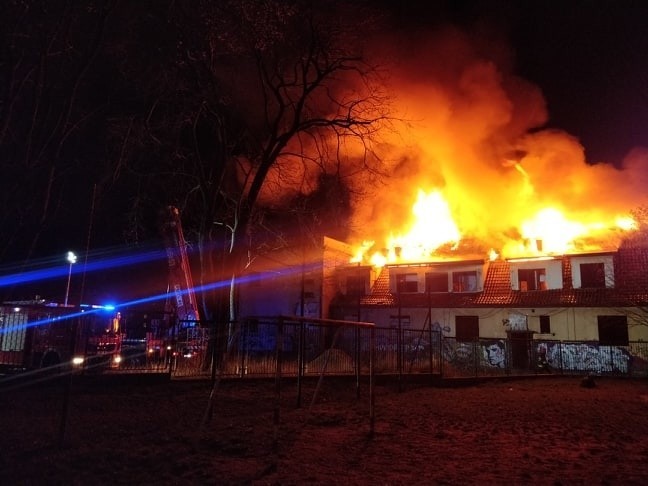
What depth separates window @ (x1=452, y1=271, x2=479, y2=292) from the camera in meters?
35.4

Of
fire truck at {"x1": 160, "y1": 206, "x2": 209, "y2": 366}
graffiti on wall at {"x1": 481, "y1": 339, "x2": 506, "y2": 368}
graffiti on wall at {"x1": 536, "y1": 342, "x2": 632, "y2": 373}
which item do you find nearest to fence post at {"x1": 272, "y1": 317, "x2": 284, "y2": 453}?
fire truck at {"x1": 160, "y1": 206, "x2": 209, "y2": 366}

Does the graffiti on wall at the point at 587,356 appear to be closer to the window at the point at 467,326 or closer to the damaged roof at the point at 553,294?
the damaged roof at the point at 553,294

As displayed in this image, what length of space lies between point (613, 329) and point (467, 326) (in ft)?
28.0

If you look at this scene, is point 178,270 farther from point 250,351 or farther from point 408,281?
point 408,281

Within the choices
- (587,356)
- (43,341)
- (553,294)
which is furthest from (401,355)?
(553,294)

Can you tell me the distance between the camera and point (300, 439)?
8219 millimetres

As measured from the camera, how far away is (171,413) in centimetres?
979

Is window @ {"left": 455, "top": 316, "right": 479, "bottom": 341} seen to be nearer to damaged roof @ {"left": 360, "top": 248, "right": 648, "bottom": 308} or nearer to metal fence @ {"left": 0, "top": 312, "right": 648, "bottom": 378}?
damaged roof @ {"left": 360, "top": 248, "right": 648, "bottom": 308}

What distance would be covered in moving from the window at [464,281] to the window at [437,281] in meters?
0.61

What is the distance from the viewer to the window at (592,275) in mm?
31487

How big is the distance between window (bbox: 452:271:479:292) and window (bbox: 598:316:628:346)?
8.05 metres

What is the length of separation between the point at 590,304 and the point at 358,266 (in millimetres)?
16194

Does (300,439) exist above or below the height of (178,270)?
below

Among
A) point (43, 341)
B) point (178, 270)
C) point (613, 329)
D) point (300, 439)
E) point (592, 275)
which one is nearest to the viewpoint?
point (300, 439)
